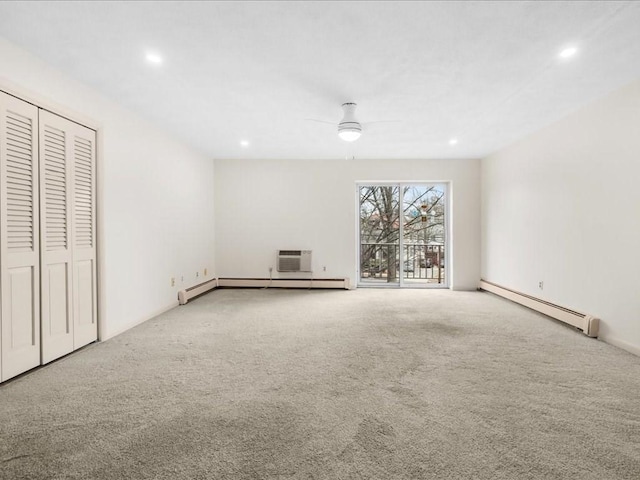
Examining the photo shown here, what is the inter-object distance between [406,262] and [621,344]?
389 centimetres

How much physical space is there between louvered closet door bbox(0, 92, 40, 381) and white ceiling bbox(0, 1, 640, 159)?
655 millimetres

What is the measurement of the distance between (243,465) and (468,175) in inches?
255

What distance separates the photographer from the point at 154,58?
282 cm

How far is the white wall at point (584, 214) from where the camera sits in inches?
129

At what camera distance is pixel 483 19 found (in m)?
2.28

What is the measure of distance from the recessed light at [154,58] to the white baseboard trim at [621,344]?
16.1 ft

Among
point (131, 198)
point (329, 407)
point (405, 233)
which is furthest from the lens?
point (405, 233)

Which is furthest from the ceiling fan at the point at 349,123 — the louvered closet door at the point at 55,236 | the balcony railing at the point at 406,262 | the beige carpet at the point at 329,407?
the balcony railing at the point at 406,262

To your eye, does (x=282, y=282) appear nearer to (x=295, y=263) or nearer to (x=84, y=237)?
(x=295, y=263)

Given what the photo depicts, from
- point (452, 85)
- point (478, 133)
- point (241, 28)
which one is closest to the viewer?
point (241, 28)

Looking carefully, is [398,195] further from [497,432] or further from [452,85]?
[497,432]

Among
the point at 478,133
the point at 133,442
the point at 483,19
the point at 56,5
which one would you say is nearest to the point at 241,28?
the point at 56,5

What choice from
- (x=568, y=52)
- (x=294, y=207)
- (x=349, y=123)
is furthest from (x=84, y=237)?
(x=568, y=52)

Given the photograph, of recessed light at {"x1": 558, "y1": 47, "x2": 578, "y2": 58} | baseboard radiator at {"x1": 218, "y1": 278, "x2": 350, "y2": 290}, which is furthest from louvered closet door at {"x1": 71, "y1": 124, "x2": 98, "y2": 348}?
recessed light at {"x1": 558, "y1": 47, "x2": 578, "y2": 58}
